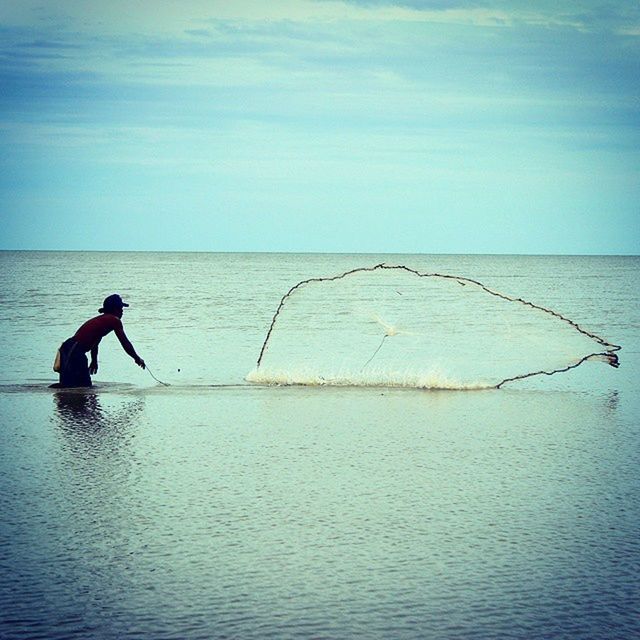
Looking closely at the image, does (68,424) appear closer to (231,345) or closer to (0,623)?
(0,623)

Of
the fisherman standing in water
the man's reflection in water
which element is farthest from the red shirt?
the man's reflection in water

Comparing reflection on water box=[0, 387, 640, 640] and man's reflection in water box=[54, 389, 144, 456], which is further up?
reflection on water box=[0, 387, 640, 640]

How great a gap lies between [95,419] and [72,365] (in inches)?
106

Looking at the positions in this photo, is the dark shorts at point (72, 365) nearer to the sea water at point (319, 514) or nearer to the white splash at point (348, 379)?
the sea water at point (319, 514)

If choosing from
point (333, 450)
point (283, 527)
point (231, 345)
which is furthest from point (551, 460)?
point (231, 345)

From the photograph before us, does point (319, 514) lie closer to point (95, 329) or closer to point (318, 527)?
point (318, 527)

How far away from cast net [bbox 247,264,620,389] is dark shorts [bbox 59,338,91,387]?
2182mm

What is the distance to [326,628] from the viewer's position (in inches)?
182

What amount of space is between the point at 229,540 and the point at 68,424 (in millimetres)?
4676

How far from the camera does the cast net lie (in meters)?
13.7

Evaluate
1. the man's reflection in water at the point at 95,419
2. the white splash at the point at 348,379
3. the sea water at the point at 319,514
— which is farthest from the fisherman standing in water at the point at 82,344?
the white splash at the point at 348,379

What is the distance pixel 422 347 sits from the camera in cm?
1958

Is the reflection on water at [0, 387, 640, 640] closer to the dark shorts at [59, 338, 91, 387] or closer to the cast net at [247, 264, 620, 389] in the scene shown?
the dark shorts at [59, 338, 91, 387]

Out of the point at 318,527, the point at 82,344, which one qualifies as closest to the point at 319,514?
the point at 318,527
